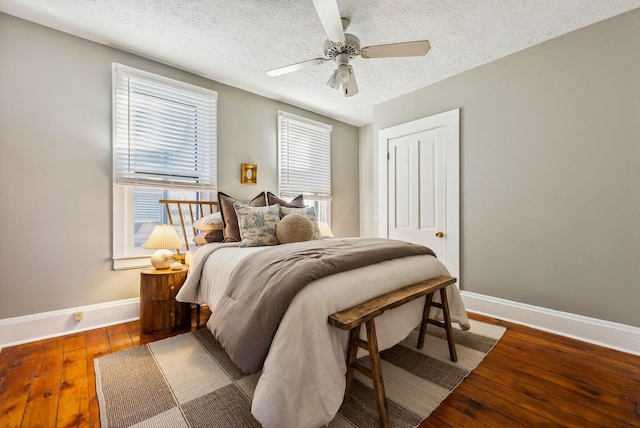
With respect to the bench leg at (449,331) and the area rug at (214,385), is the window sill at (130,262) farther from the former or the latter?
the bench leg at (449,331)

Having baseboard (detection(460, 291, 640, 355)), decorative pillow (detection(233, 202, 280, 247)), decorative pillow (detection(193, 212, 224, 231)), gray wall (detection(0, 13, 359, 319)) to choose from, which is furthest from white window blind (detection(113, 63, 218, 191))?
baseboard (detection(460, 291, 640, 355))

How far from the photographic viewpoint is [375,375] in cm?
128

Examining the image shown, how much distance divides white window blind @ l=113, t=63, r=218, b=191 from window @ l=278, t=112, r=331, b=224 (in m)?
A: 0.96

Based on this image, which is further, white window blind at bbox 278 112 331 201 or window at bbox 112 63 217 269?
white window blind at bbox 278 112 331 201

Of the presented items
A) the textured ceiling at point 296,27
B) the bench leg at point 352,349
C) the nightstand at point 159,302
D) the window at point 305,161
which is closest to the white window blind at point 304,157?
the window at point 305,161

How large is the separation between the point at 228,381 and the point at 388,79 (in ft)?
10.5

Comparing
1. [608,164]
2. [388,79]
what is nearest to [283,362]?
[608,164]

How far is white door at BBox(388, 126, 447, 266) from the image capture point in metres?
3.16

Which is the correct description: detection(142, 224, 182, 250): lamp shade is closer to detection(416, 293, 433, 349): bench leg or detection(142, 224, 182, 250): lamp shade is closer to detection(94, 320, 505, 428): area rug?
detection(94, 320, 505, 428): area rug

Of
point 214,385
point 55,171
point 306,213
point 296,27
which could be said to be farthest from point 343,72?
point 55,171

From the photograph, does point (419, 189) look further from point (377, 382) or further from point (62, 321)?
point (62, 321)

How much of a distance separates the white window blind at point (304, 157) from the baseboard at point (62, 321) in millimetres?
2111

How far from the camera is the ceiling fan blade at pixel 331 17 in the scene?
158 centimetres

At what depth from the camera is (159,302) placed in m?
2.26
